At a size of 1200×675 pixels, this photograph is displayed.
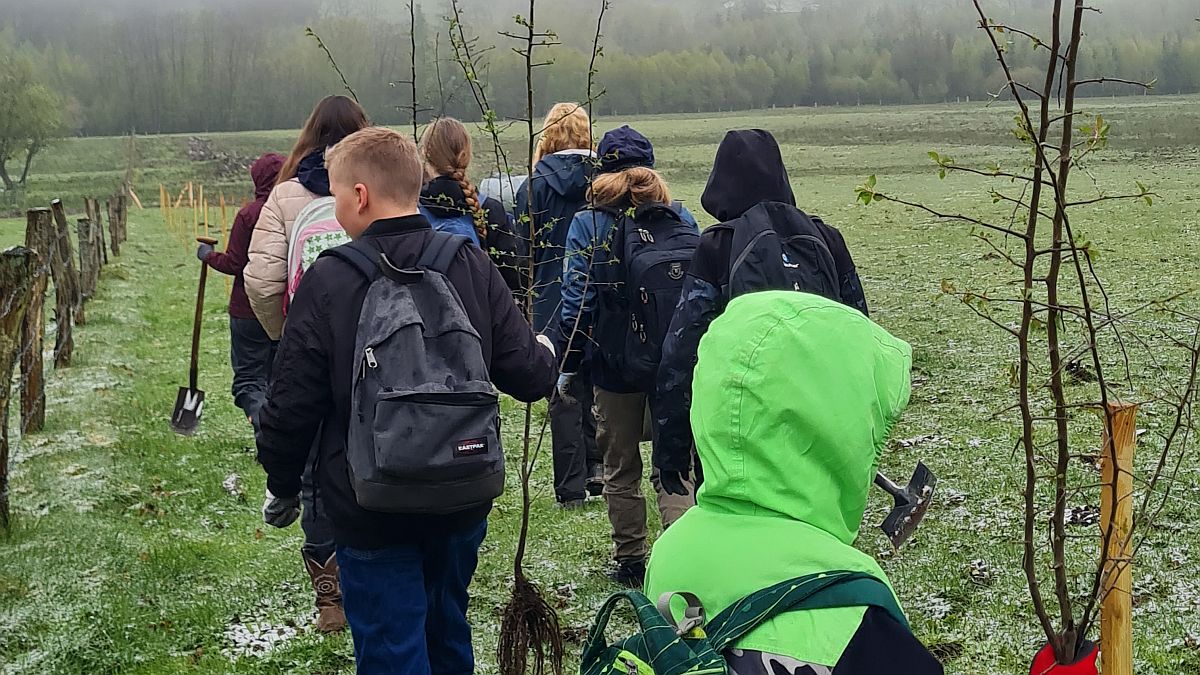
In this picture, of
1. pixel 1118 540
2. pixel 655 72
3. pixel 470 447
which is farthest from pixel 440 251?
pixel 655 72

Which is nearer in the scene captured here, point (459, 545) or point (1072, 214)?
point (459, 545)

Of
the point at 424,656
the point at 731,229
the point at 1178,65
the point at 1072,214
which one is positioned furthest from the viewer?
the point at 1178,65

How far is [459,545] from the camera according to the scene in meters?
3.66

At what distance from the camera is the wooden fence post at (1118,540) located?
2.91m

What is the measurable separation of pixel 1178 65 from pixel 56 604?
125 m

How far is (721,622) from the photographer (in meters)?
1.96

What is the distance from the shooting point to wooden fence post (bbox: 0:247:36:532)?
629 cm

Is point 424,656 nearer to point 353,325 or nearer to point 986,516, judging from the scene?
point 353,325

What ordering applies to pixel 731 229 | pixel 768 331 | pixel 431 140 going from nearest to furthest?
pixel 768 331, pixel 731 229, pixel 431 140

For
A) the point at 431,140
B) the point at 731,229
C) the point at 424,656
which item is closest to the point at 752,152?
the point at 731,229

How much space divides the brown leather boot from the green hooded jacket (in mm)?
3216

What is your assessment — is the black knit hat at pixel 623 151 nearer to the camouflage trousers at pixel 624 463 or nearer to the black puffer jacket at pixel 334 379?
the camouflage trousers at pixel 624 463

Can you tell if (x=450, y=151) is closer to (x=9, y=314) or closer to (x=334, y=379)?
(x=334, y=379)

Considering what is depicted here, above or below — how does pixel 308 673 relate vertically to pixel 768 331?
below
